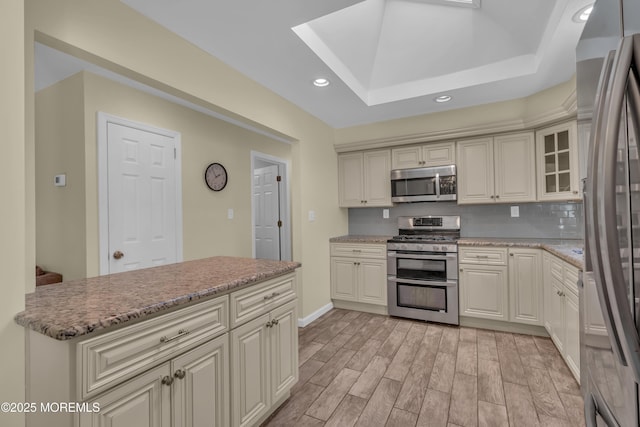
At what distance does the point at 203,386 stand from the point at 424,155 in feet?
10.8

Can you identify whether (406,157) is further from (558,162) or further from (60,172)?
(60,172)

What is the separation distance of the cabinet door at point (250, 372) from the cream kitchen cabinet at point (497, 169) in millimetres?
2801

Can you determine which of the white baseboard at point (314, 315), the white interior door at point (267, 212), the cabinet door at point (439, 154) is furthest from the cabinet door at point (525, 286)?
the white interior door at point (267, 212)

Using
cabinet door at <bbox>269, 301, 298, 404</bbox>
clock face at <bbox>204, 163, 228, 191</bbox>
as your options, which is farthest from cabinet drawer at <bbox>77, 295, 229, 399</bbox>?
clock face at <bbox>204, 163, 228, 191</bbox>

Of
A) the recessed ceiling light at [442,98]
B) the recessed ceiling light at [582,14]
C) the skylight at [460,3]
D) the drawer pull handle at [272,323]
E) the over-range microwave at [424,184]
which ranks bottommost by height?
the drawer pull handle at [272,323]

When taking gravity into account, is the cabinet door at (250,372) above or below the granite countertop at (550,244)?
below

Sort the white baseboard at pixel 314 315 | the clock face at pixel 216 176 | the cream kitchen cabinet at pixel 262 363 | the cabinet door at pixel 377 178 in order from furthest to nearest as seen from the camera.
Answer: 1. the cabinet door at pixel 377 178
2. the clock face at pixel 216 176
3. the white baseboard at pixel 314 315
4. the cream kitchen cabinet at pixel 262 363

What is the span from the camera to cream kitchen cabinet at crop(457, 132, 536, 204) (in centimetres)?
314

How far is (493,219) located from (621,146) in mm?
3199

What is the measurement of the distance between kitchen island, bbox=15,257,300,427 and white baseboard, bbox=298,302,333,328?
4.40 ft

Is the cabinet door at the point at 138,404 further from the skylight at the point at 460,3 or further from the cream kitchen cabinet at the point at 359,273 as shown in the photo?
the skylight at the point at 460,3

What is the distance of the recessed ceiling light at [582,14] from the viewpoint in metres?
1.73

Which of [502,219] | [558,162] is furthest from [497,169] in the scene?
[502,219]

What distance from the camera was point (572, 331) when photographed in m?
2.12
